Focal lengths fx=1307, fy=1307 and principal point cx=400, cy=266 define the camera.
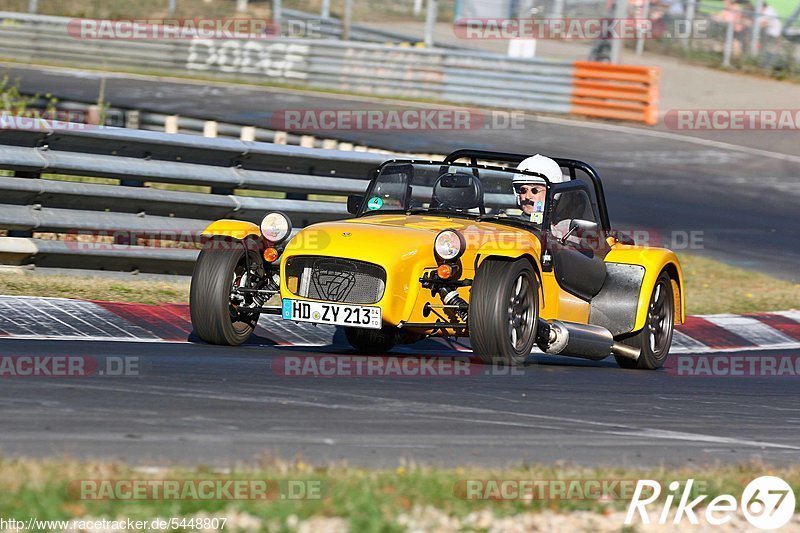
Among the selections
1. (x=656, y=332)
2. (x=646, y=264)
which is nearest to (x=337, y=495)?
(x=646, y=264)

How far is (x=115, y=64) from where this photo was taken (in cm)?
3203

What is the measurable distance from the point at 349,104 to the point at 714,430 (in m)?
21.0

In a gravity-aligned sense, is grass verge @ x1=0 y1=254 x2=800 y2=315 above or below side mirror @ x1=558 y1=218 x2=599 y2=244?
below

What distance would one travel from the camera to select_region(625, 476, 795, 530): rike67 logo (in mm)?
4893

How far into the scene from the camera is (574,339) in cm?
852

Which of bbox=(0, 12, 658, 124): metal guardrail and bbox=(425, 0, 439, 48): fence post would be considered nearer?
bbox=(0, 12, 658, 124): metal guardrail

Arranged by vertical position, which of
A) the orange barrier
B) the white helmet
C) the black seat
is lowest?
the black seat

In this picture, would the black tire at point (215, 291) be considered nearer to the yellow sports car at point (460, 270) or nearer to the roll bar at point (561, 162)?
the yellow sports car at point (460, 270)

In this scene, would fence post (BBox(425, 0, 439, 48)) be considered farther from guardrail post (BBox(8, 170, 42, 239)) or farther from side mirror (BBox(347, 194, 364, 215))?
side mirror (BBox(347, 194, 364, 215))

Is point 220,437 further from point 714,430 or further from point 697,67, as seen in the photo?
point 697,67

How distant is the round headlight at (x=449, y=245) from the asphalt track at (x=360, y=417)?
0.72 meters

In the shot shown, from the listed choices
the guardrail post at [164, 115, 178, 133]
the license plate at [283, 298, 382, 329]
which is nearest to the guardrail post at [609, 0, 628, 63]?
the guardrail post at [164, 115, 178, 133]

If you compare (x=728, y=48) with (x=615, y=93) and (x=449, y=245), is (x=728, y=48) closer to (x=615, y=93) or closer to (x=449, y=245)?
(x=615, y=93)

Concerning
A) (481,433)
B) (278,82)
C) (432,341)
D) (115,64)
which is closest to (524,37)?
(278,82)
